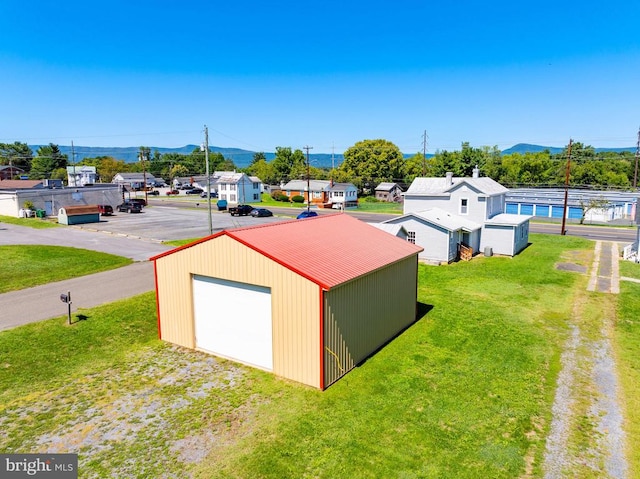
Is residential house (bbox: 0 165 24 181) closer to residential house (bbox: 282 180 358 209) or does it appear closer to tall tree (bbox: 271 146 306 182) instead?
tall tree (bbox: 271 146 306 182)

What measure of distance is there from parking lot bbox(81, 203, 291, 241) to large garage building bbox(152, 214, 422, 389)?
2425cm

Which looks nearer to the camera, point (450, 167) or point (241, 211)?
point (241, 211)

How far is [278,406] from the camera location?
1157cm

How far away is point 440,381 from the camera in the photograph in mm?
13070

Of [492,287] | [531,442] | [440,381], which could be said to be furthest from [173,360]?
[492,287]

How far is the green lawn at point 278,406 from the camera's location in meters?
9.38

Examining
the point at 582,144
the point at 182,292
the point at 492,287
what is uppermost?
the point at 582,144

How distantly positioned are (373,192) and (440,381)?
80628 millimetres

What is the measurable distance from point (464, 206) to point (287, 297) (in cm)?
2734

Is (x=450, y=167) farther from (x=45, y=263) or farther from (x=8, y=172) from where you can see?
(x=8, y=172)

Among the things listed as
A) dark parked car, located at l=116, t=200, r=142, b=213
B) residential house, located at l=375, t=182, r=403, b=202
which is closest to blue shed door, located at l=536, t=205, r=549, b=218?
residential house, located at l=375, t=182, r=403, b=202

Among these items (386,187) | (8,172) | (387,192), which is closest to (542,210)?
(387,192)

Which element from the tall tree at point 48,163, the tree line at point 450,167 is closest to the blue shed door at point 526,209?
the tree line at point 450,167

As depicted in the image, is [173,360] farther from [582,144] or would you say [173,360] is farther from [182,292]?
[582,144]
